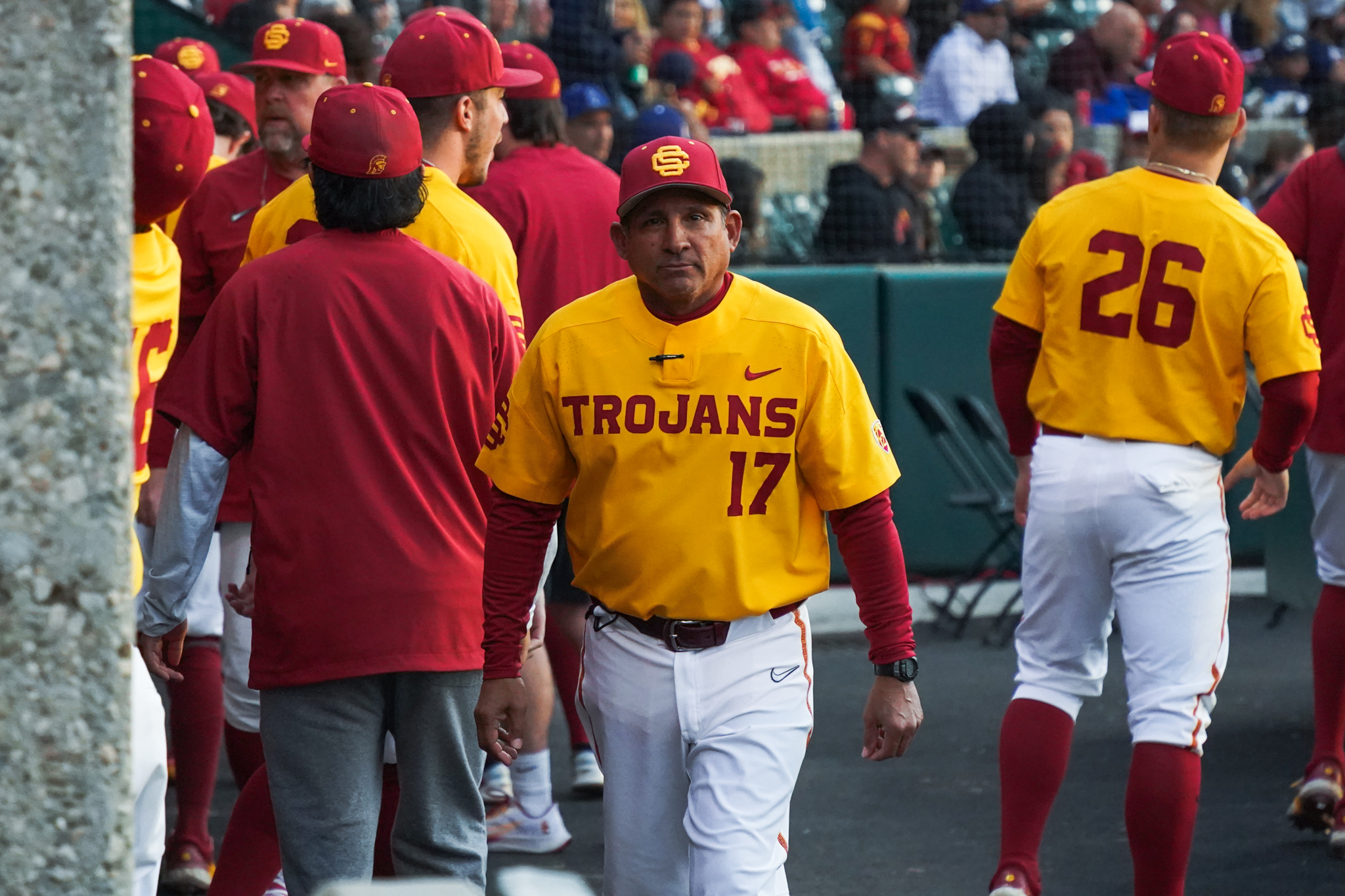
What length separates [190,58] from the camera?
20.3 ft

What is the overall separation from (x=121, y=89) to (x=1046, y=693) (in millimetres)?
3329

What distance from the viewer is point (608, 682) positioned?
3.27m

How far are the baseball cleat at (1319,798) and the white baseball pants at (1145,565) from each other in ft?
3.71

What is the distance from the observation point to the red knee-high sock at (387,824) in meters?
3.74

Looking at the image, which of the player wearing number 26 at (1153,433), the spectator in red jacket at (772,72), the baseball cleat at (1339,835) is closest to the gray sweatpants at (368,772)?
the player wearing number 26 at (1153,433)

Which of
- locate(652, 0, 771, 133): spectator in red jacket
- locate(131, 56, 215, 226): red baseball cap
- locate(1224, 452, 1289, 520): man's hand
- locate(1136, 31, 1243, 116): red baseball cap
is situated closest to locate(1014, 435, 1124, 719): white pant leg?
locate(1224, 452, 1289, 520): man's hand

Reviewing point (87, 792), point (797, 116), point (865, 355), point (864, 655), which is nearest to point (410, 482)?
point (87, 792)

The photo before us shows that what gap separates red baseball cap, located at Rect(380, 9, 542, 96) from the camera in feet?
13.5

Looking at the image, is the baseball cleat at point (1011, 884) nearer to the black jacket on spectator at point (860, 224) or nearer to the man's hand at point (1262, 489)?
the man's hand at point (1262, 489)

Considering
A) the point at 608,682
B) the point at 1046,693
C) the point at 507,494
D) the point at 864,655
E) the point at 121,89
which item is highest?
the point at 121,89

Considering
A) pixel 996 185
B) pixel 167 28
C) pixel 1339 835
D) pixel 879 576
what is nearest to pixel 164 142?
pixel 879 576

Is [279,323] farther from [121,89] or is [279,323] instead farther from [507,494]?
[121,89]

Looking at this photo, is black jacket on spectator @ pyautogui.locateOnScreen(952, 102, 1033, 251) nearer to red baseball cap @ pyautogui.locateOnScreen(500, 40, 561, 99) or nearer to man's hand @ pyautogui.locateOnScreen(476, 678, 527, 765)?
red baseball cap @ pyautogui.locateOnScreen(500, 40, 561, 99)

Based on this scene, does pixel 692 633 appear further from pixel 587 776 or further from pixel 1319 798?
pixel 1319 798
